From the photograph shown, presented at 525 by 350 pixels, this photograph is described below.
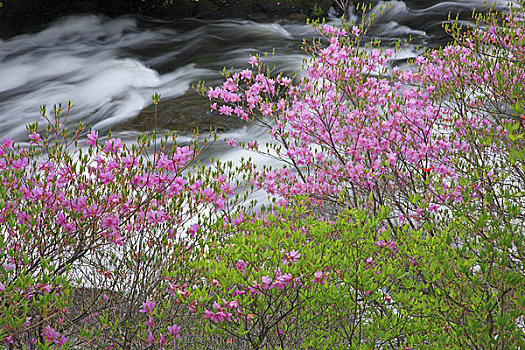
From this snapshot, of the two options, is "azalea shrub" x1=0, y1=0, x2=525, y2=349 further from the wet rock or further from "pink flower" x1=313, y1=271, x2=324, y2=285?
the wet rock

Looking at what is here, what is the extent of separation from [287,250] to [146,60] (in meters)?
11.2

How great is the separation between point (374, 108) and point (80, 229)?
3.27 m

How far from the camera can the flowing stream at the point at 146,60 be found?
934cm

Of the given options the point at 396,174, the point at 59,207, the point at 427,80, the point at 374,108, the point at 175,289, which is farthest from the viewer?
the point at 427,80

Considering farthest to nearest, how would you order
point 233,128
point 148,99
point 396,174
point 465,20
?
1. point 465,20
2. point 148,99
3. point 233,128
4. point 396,174

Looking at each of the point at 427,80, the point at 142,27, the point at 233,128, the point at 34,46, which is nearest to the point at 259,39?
the point at 142,27

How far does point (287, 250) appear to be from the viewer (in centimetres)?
278

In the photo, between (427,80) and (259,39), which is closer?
(427,80)

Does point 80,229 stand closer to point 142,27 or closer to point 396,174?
point 396,174

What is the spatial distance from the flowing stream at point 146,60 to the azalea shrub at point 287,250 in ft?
12.6

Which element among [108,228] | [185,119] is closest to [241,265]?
[108,228]

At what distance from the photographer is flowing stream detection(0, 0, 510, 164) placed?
9.34m

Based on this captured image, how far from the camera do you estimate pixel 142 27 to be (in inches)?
592

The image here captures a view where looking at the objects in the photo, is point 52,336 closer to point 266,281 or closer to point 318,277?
point 266,281
